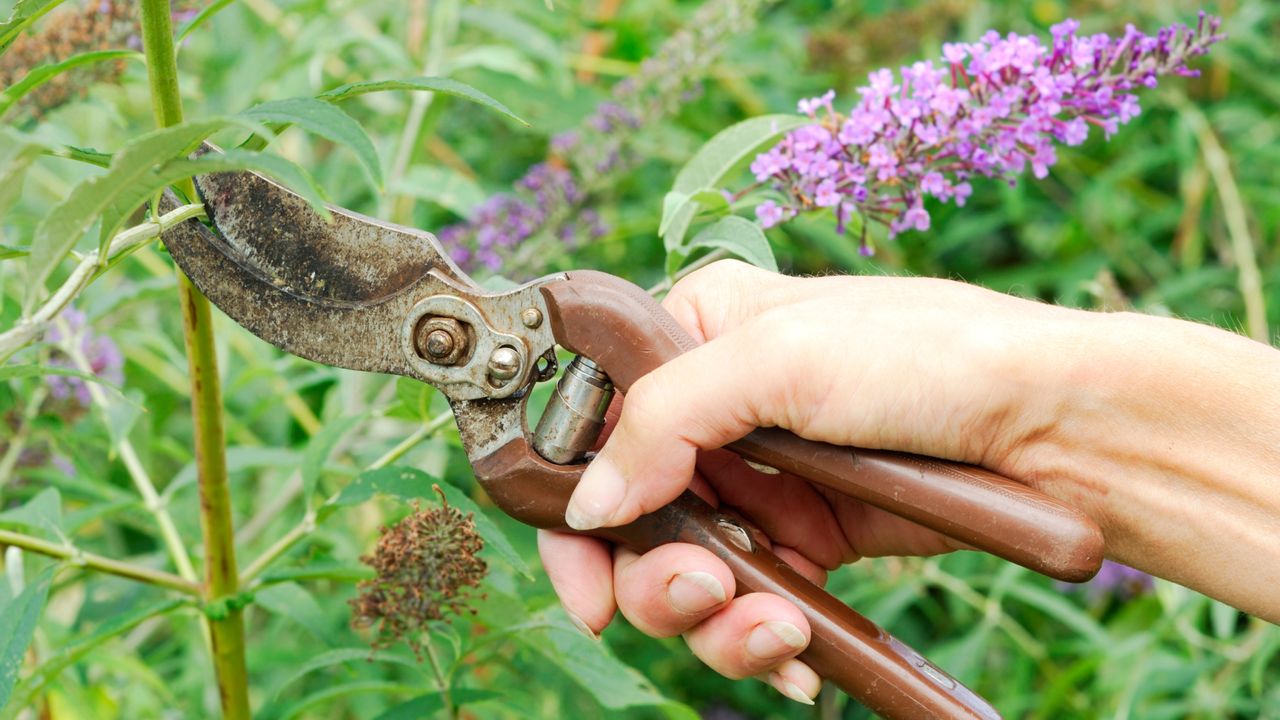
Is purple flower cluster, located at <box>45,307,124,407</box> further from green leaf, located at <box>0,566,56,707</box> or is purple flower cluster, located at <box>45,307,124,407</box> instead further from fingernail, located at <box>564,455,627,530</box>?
fingernail, located at <box>564,455,627,530</box>

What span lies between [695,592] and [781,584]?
0.30 feet

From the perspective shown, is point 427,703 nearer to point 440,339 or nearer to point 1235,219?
point 440,339

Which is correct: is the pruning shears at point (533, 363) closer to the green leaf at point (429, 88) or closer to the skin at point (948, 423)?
the skin at point (948, 423)

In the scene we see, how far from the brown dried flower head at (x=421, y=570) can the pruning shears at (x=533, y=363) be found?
61mm

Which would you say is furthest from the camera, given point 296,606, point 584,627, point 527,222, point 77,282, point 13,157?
point 527,222

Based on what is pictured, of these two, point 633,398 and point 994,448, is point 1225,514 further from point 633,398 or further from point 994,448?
point 633,398

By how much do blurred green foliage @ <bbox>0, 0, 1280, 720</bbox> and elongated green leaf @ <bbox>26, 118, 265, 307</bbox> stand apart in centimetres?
4

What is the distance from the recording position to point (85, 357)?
6.01ft

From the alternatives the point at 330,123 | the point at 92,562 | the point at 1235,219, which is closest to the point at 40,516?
the point at 92,562

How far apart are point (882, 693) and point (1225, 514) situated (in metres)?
0.43

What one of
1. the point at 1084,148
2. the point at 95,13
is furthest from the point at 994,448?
the point at 1084,148

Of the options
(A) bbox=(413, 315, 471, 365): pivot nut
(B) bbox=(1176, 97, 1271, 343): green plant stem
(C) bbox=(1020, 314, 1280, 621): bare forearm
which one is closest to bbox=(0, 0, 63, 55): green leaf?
(A) bbox=(413, 315, 471, 365): pivot nut

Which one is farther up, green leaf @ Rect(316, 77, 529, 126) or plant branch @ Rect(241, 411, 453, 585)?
green leaf @ Rect(316, 77, 529, 126)

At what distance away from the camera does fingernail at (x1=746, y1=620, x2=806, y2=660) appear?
1.16 meters
